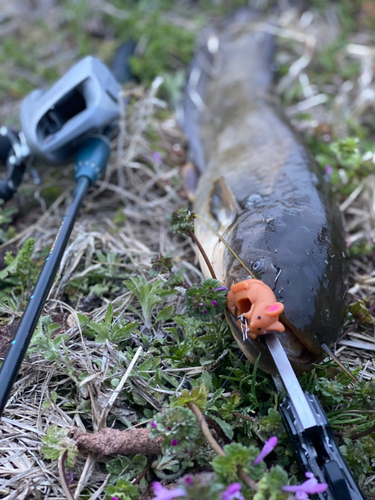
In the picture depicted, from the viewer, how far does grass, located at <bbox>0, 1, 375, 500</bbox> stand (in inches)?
66.5

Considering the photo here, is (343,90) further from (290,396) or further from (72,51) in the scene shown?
(290,396)

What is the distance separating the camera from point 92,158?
8.87ft

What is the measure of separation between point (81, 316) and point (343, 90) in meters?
3.42

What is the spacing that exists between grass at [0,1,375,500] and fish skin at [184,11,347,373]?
0.65 feet

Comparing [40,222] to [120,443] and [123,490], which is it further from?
[123,490]

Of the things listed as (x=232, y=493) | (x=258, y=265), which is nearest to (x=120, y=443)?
(x=232, y=493)

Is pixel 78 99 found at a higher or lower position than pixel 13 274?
higher

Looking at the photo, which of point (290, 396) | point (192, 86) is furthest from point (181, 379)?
point (192, 86)

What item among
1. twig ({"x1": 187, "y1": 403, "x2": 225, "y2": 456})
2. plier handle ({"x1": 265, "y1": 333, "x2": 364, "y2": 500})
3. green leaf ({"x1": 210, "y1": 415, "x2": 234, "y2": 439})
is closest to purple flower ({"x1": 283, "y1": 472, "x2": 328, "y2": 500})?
plier handle ({"x1": 265, "y1": 333, "x2": 364, "y2": 500})

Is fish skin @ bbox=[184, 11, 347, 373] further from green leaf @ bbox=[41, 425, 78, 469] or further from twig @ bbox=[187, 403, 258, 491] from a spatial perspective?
green leaf @ bbox=[41, 425, 78, 469]

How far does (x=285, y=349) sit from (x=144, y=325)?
72 centimetres

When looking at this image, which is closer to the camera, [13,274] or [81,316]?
[81,316]

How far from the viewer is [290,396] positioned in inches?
63.7

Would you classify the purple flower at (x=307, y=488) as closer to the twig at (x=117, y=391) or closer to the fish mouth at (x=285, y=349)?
the fish mouth at (x=285, y=349)
